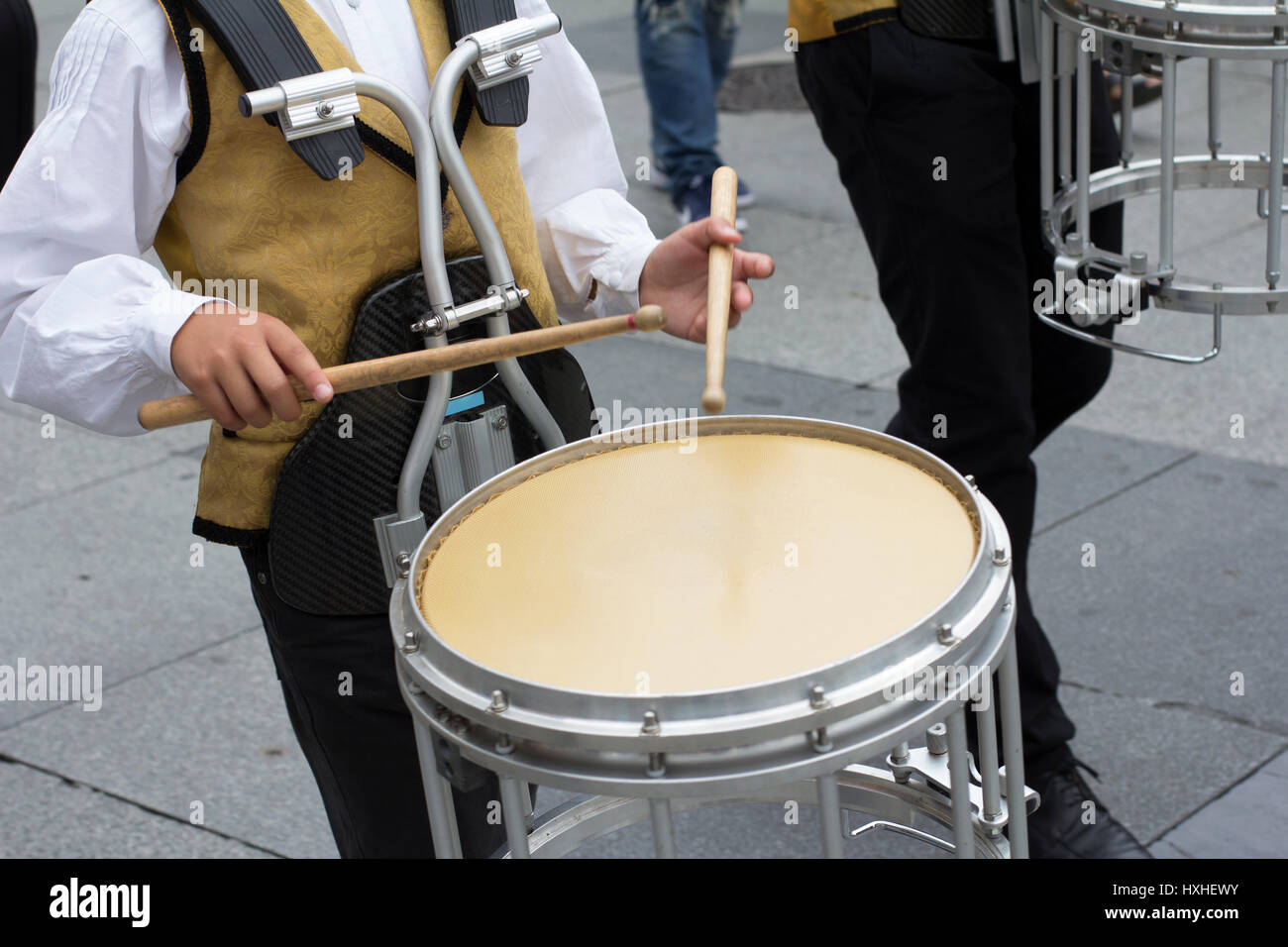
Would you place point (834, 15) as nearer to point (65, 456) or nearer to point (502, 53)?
point (502, 53)

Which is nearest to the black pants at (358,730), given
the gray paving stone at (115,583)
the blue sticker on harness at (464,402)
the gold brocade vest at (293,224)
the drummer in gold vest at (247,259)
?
the drummer in gold vest at (247,259)

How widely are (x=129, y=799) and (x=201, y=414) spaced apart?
1.61 meters

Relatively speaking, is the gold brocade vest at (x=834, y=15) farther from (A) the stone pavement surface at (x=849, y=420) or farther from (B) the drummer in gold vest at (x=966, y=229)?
(A) the stone pavement surface at (x=849, y=420)

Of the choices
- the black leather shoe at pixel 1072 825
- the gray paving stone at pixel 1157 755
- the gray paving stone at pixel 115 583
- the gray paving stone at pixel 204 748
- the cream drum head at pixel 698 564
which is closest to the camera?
the cream drum head at pixel 698 564

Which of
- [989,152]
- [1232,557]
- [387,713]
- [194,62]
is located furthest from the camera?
[1232,557]

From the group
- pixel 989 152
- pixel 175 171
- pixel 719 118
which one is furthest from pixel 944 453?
pixel 719 118

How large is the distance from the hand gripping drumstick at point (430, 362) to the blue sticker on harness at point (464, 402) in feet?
1.02

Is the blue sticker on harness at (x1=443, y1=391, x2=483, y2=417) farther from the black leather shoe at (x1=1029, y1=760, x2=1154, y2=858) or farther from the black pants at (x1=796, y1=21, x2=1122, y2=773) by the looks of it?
the black leather shoe at (x1=1029, y1=760, x2=1154, y2=858)

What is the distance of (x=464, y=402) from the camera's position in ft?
5.63

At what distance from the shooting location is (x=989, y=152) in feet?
7.72

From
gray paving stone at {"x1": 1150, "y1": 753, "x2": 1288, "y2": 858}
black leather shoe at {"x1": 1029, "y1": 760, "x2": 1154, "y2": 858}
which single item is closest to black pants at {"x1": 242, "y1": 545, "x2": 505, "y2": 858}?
black leather shoe at {"x1": 1029, "y1": 760, "x2": 1154, "y2": 858}

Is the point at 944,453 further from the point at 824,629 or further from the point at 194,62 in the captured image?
the point at 194,62

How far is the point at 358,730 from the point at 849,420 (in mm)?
2405

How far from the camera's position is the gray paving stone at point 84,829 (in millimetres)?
2619
